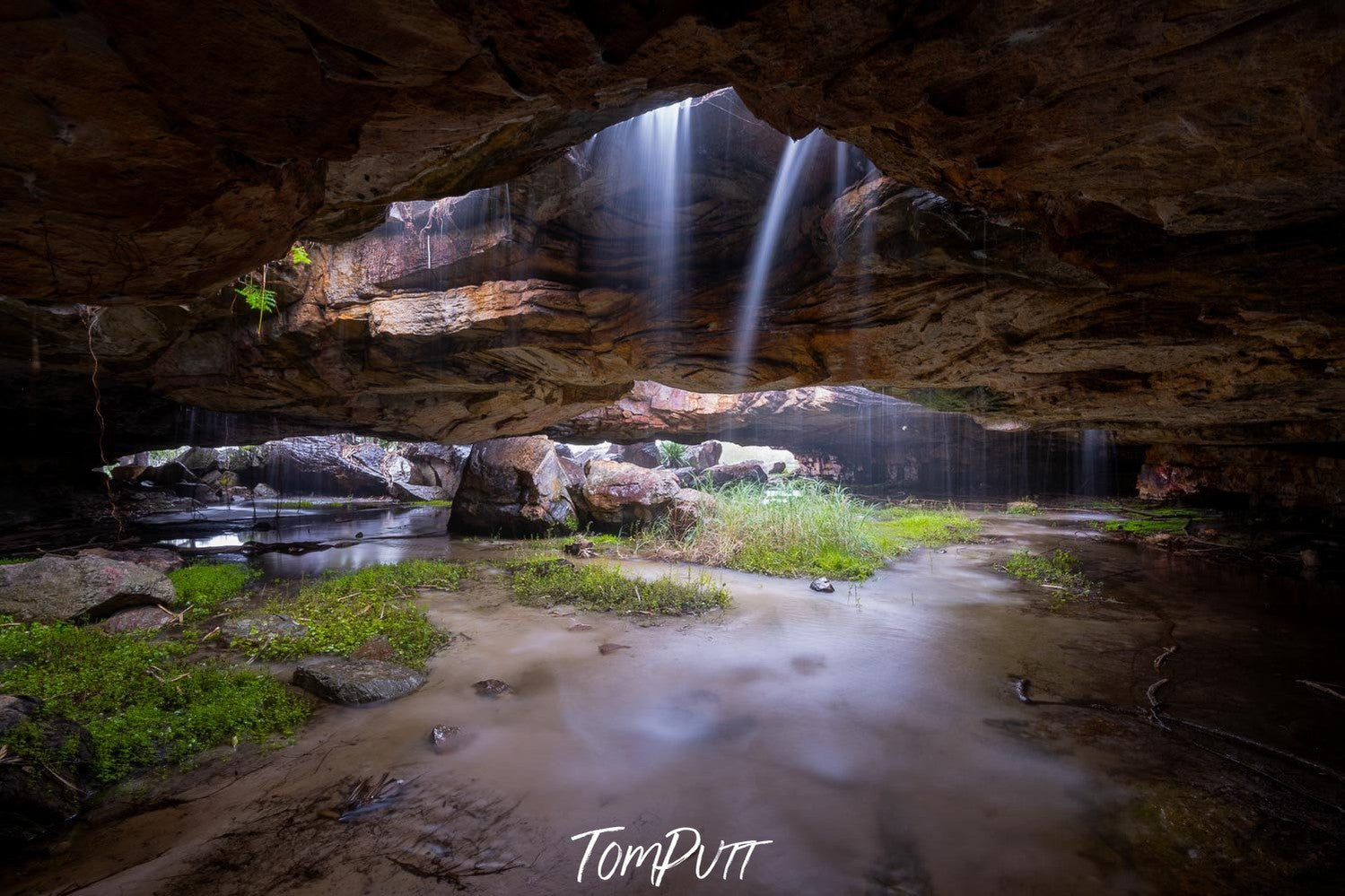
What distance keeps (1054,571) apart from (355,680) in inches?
359

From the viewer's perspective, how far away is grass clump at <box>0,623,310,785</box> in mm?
2871

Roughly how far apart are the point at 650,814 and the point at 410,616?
150 inches

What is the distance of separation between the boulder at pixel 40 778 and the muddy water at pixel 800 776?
0.73 feet

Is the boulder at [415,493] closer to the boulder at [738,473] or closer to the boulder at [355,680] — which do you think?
the boulder at [738,473]

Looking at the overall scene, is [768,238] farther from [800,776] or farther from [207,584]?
[207,584]

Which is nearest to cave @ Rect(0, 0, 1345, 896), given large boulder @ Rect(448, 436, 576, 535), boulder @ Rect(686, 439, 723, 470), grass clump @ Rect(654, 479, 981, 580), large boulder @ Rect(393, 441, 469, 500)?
grass clump @ Rect(654, 479, 981, 580)

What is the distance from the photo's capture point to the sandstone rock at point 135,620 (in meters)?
4.75

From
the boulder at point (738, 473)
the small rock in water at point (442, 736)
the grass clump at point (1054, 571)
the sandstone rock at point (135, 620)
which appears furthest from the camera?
the boulder at point (738, 473)

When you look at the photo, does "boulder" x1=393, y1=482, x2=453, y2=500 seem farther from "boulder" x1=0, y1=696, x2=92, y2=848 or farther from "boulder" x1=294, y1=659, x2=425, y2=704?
"boulder" x1=0, y1=696, x2=92, y2=848

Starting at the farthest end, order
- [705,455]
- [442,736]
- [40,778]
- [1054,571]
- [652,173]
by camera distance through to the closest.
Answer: [705,455] → [1054,571] → [652,173] → [442,736] → [40,778]

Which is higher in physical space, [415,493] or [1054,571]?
[1054,571]

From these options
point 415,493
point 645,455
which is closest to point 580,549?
point 645,455

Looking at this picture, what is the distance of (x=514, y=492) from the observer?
11664mm

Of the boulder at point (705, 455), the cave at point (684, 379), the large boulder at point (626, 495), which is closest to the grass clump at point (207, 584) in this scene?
the cave at point (684, 379)
